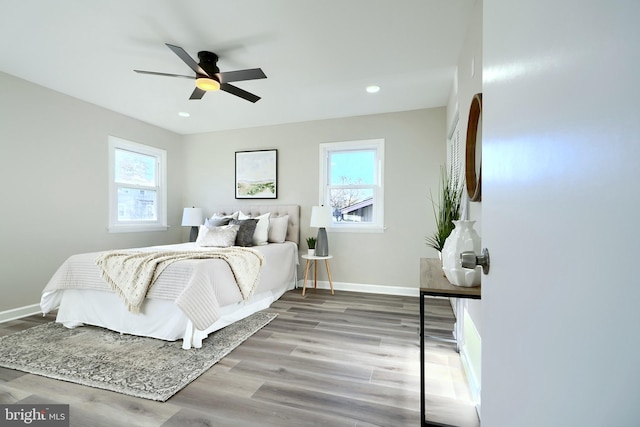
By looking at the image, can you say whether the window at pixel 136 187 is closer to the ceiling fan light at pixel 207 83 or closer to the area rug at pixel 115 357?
the area rug at pixel 115 357

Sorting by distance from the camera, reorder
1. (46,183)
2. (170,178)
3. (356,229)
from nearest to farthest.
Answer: (46,183)
(356,229)
(170,178)

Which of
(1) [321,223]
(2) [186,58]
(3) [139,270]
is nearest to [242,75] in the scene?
(2) [186,58]

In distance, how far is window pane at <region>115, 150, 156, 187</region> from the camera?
4.33 m

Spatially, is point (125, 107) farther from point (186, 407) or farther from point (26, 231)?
point (186, 407)

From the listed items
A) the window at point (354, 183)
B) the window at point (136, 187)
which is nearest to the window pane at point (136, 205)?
the window at point (136, 187)

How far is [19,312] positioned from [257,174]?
10.9 ft

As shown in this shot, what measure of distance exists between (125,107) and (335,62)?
3.12 m

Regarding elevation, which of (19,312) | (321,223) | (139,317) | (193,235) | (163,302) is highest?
(321,223)

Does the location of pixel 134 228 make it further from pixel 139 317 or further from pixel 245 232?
pixel 139 317

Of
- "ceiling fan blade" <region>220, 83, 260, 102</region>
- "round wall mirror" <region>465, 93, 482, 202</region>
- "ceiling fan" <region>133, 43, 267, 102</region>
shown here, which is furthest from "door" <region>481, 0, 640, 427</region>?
"ceiling fan blade" <region>220, 83, 260, 102</region>

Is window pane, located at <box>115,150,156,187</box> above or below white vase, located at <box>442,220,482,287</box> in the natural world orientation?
above

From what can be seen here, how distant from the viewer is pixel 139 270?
2.48m

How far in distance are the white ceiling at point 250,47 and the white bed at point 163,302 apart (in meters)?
1.94

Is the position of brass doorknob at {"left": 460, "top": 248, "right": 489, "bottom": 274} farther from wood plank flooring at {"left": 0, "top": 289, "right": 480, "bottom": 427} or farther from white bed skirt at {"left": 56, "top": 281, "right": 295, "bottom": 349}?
white bed skirt at {"left": 56, "top": 281, "right": 295, "bottom": 349}
